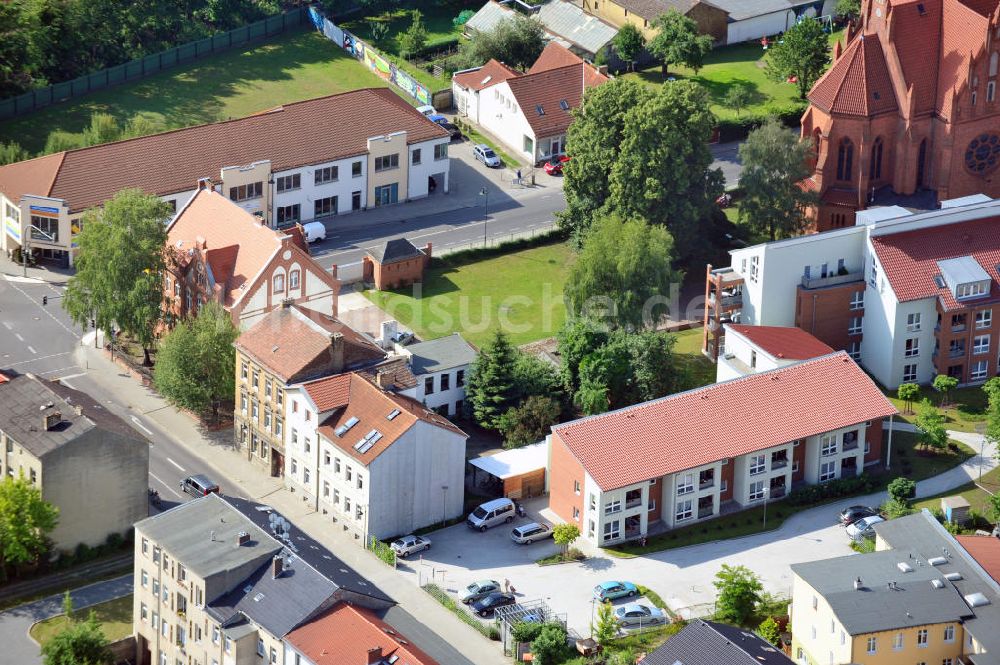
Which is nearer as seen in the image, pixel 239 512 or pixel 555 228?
pixel 239 512

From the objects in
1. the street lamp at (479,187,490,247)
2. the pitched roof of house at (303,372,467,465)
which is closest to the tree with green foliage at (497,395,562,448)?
the pitched roof of house at (303,372,467,465)

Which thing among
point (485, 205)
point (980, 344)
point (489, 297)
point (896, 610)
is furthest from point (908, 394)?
point (485, 205)

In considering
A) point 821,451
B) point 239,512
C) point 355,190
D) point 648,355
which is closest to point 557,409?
point 648,355

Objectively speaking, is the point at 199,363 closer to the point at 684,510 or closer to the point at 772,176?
the point at 684,510

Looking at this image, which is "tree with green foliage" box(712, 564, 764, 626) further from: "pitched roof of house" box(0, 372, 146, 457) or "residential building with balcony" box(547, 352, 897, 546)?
"pitched roof of house" box(0, 372, 146, 457)

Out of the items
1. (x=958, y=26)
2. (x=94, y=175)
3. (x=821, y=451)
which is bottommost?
(x=821, y=451)

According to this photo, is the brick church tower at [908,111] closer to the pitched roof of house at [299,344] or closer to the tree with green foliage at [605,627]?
the pitched roof of house at [299,344]

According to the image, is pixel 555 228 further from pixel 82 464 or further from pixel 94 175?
pixel 82 464
